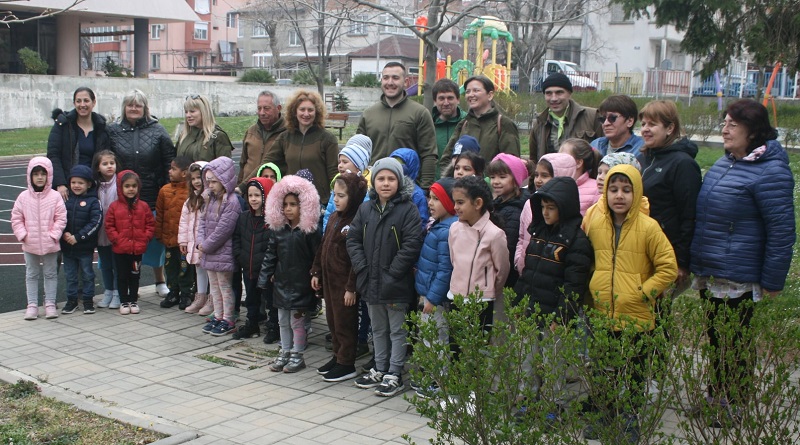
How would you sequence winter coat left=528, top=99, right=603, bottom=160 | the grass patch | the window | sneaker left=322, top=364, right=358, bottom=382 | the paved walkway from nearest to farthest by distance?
the grass patch → the paved walkway → sneaker left=322, top=364, right=358, bottom=382 → winter coat left=528, top=99, right=603, bottom=160 → the window

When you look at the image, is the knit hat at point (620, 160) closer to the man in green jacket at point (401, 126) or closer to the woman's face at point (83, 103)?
the man in green jacket at point (401, 126)

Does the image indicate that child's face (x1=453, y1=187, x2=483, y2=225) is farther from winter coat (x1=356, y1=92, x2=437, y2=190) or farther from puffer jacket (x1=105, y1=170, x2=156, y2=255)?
puffer jacket (x1=105, y1=170, x2=156, y2=255)

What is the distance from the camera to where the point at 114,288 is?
8.80m

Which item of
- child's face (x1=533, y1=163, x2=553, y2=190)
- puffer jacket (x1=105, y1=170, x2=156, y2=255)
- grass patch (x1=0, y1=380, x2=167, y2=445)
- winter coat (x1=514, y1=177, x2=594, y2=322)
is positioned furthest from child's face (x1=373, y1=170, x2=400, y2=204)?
puffer jacket (x1=105, y1=170, x2=156, y2=255)

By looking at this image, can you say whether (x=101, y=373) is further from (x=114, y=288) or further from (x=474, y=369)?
(x=474, y=369)

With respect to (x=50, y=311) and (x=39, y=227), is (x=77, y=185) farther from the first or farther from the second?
(x=50, y=311)

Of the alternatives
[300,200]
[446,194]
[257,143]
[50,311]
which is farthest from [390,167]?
[50,311]

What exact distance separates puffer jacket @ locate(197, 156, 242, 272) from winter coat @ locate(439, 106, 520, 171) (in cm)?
216

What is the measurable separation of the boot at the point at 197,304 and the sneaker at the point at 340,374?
2402 millimetres

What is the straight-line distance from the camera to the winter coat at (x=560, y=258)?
5223 mm

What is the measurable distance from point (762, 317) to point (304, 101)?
506 centimetres

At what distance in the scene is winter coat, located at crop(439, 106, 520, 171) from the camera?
722 centimetres

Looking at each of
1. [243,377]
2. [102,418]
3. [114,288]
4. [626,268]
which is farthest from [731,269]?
[114,288]

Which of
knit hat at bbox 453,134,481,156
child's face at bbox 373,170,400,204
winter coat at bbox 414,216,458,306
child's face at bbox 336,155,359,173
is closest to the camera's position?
winter coat at bbox 414,216,458,306
